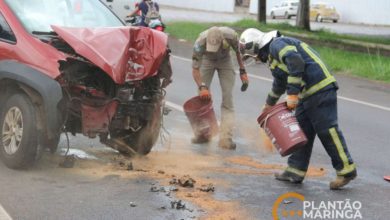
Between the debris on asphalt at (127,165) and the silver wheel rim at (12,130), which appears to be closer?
the silver wheel rim at (12,130)

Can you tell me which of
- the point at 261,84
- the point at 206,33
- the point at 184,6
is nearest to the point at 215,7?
the point at 184,6

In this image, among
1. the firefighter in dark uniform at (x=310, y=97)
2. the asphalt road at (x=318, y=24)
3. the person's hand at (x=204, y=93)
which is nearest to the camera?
the firefighter in dark uniform at (x=310, y=97)

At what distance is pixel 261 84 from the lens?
13.3 m

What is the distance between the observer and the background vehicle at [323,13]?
4545 centimetres

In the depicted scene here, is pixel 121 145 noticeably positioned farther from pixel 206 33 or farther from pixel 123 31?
pixel 206 33

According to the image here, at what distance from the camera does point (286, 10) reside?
159 ft

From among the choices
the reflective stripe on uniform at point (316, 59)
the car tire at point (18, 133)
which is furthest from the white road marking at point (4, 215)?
the reflective stripe on uniform at point (316, 59)

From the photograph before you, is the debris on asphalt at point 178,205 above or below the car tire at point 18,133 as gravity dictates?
below

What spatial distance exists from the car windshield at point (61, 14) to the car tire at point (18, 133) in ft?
2.58

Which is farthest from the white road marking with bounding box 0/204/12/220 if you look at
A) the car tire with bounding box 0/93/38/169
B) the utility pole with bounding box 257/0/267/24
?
the utility pole with bounding box 257/0/267/24

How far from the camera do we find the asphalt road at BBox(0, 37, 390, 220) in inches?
207

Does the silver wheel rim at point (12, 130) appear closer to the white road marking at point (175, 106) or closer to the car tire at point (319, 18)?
the white road marking at point (175, 106)

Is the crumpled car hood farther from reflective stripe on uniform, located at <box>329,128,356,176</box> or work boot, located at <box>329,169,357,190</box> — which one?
work boot, located at <box>329,169,357,190</box>

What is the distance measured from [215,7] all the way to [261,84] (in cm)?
4342
